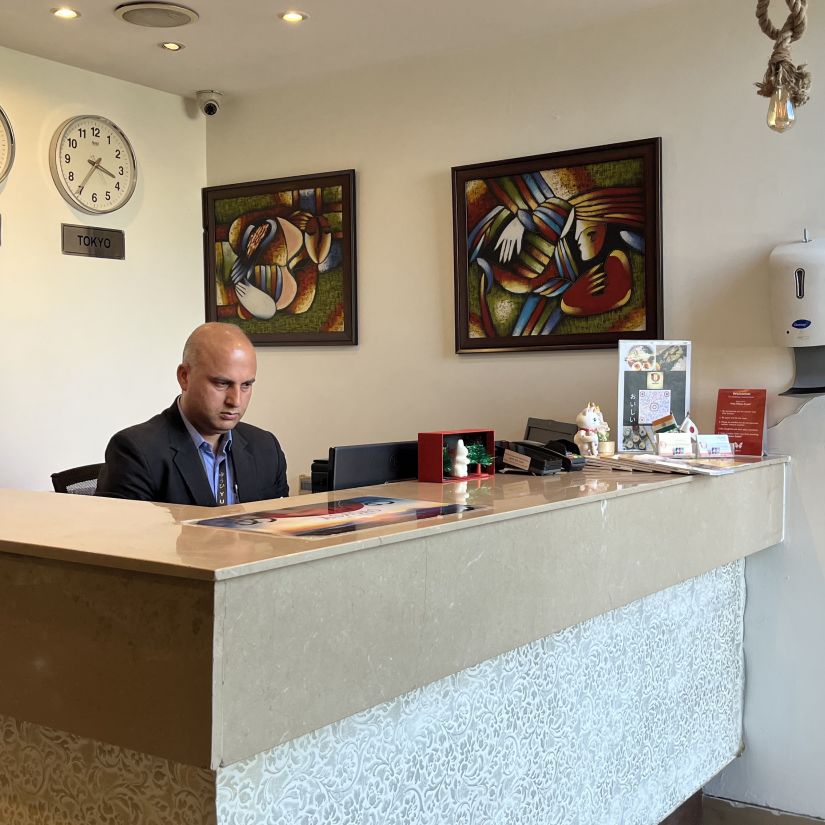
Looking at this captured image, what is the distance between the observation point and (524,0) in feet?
11.7

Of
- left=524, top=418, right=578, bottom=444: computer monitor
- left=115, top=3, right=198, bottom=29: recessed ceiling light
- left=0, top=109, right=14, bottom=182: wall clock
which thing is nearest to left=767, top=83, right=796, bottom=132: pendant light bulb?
left=524, top=418, right=578, bottom=444: computer monitor

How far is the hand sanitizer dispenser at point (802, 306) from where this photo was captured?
3.25m

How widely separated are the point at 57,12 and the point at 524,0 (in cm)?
166

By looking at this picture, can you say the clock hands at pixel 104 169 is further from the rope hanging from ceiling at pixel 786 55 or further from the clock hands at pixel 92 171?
the rope hanging from ceiling at pixel 786 55

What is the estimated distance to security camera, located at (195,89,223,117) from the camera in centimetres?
469

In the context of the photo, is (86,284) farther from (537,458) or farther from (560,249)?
(537,458)

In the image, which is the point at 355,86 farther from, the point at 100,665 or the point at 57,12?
the point at 100,665

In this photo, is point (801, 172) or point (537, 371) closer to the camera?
point (801, 172)

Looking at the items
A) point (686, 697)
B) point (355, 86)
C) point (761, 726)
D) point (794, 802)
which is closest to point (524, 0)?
point (355, 86)

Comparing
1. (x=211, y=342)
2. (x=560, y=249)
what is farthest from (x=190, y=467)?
(x=560, y=249)

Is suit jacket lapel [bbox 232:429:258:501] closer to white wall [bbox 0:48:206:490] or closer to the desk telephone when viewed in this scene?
the desk telephone

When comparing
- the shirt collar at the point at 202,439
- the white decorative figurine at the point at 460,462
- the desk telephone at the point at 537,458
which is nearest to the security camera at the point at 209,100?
the shirt collar at the point at 202,439

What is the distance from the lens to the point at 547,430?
3.61 meters

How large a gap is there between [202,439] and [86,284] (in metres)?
1.53
